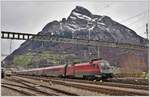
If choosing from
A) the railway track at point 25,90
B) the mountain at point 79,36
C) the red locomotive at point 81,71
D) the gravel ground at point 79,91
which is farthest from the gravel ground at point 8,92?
the gravel ground at point 79,91

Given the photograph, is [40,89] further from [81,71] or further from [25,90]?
[81,71]

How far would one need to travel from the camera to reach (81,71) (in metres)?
10.1

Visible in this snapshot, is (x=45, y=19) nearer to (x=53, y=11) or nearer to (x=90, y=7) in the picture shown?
(x=53, y=11)

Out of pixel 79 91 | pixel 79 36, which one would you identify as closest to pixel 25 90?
pixel 79 91

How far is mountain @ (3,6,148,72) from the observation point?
339 inches

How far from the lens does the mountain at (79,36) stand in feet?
28.2

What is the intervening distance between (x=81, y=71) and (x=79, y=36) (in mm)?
1646

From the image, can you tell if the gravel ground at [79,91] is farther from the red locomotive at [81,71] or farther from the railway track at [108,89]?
the red locomotive at [81,71]

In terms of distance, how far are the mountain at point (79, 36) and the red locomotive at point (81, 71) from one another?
0.75 ft

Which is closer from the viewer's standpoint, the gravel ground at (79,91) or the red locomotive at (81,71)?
the gravel ground at (79,91)

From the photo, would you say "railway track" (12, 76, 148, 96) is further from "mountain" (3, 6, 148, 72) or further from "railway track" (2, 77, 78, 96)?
"mountain" (3, 6, 148, 72)

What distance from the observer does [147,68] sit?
8.70 meters

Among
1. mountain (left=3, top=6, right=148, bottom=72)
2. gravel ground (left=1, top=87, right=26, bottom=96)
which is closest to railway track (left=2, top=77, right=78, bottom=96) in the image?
gravel ground (left=1, top=87, right=26, bottom=96)

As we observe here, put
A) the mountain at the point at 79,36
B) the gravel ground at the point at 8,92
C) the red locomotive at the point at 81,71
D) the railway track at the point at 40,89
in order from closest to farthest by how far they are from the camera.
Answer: the gravel ground at the point at 8,92, the railway track at the point at 40,89, the mountain at the point at 79,36, the red locomotive at the point at 81,71
